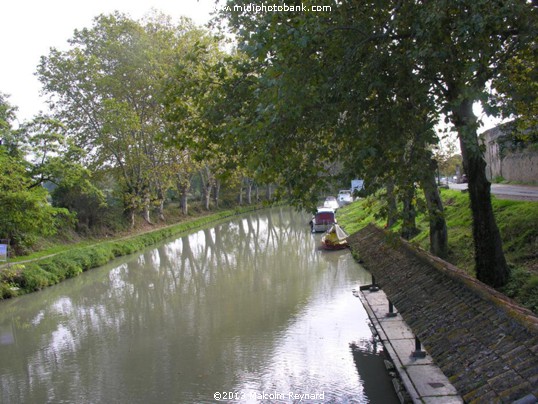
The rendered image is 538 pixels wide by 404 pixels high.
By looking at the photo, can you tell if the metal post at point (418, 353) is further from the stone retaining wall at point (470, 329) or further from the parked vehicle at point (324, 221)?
the parked vehicle at point (324, 221)

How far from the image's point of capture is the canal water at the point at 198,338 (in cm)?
1121

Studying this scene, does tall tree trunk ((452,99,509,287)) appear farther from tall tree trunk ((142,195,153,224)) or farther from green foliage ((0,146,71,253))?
tall tree trunk ((142,195,153,224))

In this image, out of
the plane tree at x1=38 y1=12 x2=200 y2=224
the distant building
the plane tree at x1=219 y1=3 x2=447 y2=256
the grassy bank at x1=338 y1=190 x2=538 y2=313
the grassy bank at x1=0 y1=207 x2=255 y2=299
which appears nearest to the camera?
the plane tree at x1=219 y1=3 x2=447 y2=256

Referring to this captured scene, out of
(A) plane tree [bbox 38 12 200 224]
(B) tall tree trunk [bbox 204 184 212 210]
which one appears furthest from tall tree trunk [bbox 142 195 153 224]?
(B) tall tree trunk [bbox 204 184 212 210]

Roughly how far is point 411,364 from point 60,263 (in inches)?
833

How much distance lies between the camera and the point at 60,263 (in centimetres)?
2639

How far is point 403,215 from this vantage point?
27.1 ft

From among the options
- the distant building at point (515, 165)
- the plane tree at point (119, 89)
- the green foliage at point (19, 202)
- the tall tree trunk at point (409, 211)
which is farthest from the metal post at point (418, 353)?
the plane tree at point (119, 89)

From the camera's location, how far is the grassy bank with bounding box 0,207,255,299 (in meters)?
22.4

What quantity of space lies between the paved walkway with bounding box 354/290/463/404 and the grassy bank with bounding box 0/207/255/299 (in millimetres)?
15990

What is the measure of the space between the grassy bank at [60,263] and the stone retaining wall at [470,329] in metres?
18.1

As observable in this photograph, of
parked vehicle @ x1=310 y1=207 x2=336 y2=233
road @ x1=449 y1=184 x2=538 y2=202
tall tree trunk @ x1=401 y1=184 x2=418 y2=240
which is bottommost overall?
parked vehicle @ x1=310 y1=207 x2=336 y2=233
